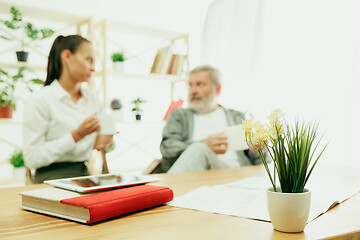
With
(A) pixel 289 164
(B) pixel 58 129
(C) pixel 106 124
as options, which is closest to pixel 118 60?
(B) pixel 58 129

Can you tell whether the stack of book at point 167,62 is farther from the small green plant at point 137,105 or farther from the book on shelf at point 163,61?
the small green plant at point 137,105

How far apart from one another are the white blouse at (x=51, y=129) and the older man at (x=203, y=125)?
19.5 inches

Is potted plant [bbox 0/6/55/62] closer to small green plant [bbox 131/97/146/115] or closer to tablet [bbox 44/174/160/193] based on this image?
small green plant [bbox 131/97/146/115]

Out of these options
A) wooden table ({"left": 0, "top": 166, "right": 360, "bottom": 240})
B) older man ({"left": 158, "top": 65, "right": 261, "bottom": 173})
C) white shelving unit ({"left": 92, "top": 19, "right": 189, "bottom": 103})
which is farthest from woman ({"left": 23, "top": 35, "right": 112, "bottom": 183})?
white shelving unit ({"left": 92, "top": 19, "right": 189, "bottom": 103})

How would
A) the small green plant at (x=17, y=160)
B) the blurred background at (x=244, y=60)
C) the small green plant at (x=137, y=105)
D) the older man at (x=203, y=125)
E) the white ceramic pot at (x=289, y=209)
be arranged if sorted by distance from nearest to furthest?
the white ceramic pot at (x=289, y=209)
the older man at (x=203, y=125)
the blurred background at (x=244, y=60)
the small green plant at (x=17, y=160)
the small green plant at (x=137, y=105)

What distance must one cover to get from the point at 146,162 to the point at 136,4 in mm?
1568

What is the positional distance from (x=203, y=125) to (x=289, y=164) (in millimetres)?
1664

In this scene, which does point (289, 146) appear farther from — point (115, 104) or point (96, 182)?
point (115, 104)

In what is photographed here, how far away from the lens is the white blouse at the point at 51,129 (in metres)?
1.43

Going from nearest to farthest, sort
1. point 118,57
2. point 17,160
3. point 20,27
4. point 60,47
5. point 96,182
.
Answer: point 96,182 < point 60,47 < point 20,27 < point 17,160 < point 118,57

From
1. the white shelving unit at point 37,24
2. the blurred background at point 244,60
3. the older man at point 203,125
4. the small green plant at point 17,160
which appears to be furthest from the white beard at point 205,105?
the small green plant at point 17,160

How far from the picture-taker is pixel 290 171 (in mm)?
506

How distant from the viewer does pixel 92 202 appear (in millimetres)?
557

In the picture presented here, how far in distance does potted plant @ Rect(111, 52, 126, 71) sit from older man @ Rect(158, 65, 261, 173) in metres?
0.89
